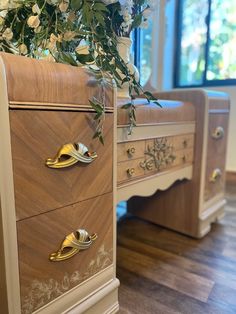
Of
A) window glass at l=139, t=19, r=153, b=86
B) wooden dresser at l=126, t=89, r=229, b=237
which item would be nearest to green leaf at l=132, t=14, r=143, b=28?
wooden dresser at l=126, t=89, r=229, b=237

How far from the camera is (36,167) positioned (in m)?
0.55

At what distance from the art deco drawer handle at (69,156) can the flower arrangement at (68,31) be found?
2.1 inches

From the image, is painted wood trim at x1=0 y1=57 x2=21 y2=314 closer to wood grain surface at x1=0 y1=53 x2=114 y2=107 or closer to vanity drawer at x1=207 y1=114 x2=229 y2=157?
wood grain surface at x1=0 y1=53 x2=114 y2=107

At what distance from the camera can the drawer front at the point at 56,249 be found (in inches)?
22.1

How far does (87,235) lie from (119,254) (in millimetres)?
535

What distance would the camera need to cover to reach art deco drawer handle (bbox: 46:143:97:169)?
58 cm

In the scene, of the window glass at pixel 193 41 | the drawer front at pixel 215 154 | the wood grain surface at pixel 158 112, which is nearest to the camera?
the wood grain surface at pixel 158 112

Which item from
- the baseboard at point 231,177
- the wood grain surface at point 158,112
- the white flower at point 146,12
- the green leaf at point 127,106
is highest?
the white flower at point 146,12

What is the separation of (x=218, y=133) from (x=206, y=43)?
60.4 inches

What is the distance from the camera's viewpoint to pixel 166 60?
2467 mm

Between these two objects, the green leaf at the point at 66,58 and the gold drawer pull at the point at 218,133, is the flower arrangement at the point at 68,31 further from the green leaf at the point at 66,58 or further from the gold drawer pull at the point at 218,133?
the gold drawer pull at the point at 218,133

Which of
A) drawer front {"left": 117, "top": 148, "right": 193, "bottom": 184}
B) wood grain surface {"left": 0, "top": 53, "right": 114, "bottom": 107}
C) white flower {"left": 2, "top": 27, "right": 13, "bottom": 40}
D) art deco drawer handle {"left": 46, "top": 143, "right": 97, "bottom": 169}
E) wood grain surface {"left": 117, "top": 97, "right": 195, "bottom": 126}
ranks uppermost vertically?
white flower {"left": 2, "top": 27, "right": 13, "bottom": 40}

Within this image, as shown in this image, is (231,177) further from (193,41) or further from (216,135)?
(193,41)

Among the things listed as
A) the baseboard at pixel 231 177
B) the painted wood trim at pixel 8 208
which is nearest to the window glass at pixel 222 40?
the baseboard at pixel 231 177
